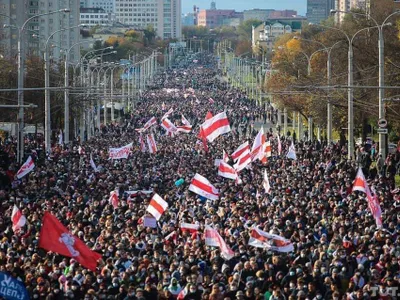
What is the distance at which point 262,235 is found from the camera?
898 inches

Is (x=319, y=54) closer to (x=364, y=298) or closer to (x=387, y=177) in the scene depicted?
(x=387, y=177)

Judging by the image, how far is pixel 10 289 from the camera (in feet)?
55.6

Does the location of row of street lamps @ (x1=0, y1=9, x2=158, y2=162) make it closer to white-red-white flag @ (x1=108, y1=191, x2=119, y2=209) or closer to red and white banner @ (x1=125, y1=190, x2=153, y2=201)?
red and white banner @ (x1=125, y1=190, x2=153, y2=201)

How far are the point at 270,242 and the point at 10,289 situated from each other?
678 cm

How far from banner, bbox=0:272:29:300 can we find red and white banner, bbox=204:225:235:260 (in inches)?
219

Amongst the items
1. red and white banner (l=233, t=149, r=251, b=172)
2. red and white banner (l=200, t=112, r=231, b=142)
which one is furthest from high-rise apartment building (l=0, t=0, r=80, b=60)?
red and white banner (l=233, t=149, r=251, b=172)

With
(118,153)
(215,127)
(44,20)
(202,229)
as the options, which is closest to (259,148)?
(215,127)

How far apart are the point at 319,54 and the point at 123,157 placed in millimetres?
35801

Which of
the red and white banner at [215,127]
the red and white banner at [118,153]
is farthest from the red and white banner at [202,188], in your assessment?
the red and white banner at [118,153]

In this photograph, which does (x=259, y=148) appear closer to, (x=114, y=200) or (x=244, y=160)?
(x=244, y=160)

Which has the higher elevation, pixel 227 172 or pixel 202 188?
pixel 202 188

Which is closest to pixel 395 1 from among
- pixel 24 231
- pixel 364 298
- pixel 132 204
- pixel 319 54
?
pixel 319 54

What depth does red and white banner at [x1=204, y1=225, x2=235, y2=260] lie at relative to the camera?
2194 centimetres

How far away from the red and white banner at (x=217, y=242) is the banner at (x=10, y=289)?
18.2ft
